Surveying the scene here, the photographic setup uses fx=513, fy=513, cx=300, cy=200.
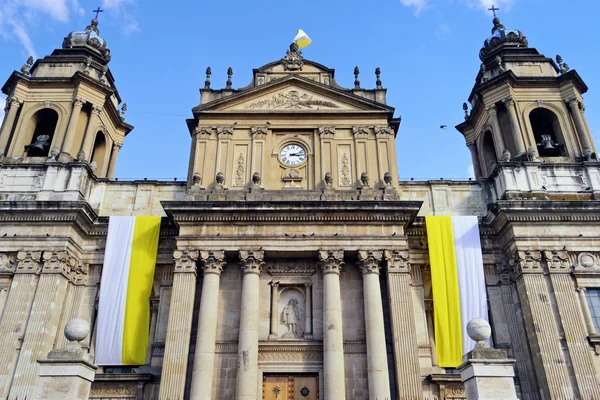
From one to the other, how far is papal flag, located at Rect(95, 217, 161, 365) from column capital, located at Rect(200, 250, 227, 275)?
7.32ft

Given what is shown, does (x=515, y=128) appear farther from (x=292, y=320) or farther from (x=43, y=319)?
(x=43, y=319)

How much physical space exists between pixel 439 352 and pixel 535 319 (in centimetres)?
351

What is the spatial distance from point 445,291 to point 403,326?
2.47 meters

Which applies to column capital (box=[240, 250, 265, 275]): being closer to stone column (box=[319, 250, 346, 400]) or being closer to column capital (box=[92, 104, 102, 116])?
stone column (box=[319, 250, 346, 400])

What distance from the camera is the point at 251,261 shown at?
18828 millimetres

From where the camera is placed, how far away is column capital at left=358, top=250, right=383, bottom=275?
18719 millimetres

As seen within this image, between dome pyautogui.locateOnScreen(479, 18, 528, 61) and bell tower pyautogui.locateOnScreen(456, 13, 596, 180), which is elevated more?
dome pyautogui.locateOnScreen(479, 18, 528, 61)

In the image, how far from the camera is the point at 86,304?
1975 centimetres

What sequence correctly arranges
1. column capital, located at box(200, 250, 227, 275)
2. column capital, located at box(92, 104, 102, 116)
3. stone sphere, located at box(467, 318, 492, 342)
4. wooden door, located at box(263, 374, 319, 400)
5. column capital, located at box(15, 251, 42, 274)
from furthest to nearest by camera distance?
column capital, located at box(92, 104, 102, 116) → column capital, located at box(15, 251, 42, 274) → column capital, located at box(200, 250, 227, 275) → wooden door, located at box(263, 374, 319, 400) → stone sphere, located at box(467, 318, 492, 342)

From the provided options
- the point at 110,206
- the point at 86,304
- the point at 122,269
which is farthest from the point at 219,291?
the point at 110,206

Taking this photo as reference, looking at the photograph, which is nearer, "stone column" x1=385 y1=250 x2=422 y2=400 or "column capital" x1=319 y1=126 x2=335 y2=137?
"stone column" x1=385 y1=250 x2=422 y2=400

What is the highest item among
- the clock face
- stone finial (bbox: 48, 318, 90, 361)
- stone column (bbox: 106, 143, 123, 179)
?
stone column (bbox: 106, 143, 123, 179)

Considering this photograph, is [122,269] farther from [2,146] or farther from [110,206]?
[2,146]

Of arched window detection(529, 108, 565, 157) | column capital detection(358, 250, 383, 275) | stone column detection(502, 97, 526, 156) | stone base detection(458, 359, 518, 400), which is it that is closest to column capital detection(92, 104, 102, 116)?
column capital detection(358, 250, 383, 275)
